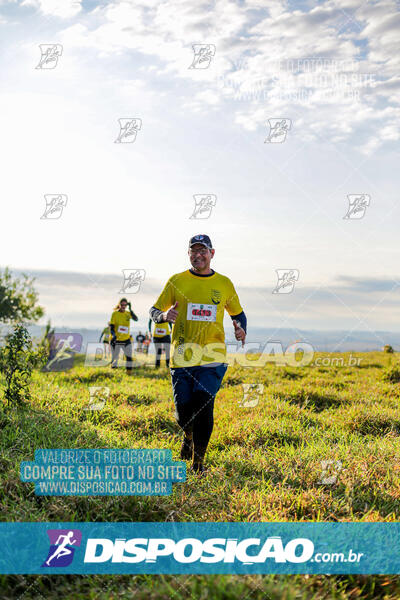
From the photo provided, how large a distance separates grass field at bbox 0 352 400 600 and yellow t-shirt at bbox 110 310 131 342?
14.8 feet

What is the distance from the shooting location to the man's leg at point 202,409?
5.21 m

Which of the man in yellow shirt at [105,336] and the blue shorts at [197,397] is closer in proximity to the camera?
the blue shorts at [197,397]

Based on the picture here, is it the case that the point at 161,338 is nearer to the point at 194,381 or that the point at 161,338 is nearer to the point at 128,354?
the point at 128,354

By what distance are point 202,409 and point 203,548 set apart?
6.19 feet

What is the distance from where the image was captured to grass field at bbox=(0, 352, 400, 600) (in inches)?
121

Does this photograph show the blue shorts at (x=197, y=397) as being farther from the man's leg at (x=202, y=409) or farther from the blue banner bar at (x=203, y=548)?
the blue banner bar at (x=203, y=548)

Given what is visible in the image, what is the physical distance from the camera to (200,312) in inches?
212

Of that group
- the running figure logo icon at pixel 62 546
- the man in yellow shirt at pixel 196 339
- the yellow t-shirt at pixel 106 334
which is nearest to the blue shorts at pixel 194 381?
the man in yellow shirt at pixel 196 339

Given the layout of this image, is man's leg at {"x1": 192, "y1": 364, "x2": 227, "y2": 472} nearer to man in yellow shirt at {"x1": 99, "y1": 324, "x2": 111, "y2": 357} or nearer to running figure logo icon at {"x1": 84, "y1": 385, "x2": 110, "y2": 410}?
running figure logo icon at {"x1": 84, "y1": 385, "x2": 110, "y2": 410}

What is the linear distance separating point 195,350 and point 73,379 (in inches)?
252

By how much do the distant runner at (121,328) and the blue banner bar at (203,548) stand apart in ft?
33.8

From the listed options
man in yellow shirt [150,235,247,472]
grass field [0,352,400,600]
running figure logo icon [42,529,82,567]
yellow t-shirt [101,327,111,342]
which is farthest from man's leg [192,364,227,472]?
yellow t-shirt [101,327,111,342]

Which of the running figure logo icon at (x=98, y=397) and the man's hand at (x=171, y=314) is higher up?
the man's hand at (x=171, y=314)

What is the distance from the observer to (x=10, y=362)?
22.2 feet
